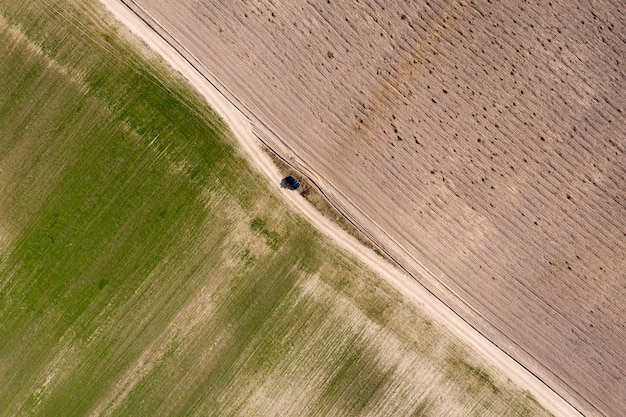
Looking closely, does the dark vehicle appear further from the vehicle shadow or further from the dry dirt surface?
the dry dirt surface

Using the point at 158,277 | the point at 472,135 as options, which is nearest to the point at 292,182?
the point at 158,277

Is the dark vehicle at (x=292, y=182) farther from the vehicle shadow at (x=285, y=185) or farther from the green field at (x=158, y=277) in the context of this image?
the green field at (x=158, y=277)

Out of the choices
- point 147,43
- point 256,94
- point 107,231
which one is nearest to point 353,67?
point 256,94

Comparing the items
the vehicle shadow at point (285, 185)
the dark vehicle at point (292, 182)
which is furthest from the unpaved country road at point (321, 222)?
the dark vehicle at point (292, 182)

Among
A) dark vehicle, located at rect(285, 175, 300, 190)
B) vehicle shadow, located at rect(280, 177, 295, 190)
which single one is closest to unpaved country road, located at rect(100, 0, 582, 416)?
vehicle shadow, located at rect(280, 177, 295, 190)

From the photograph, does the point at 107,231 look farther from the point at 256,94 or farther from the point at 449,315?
the point at 449,315

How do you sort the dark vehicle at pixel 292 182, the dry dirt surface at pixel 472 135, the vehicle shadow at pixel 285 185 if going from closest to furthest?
the dry dirt surface at pixel 472 135, the dark vehicle at pixel 292 182, the vehicle shadow at pixel 285 185
